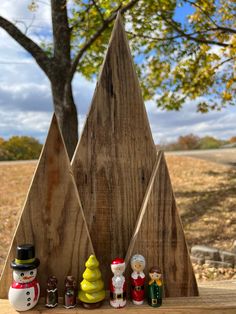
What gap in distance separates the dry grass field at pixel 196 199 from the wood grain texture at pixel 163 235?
2850 mm

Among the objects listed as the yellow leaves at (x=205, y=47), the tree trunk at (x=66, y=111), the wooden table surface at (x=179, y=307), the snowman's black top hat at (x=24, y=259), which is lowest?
the wooden table surface at (x=179, y=307)

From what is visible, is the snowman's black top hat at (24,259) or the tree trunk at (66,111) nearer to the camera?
the snowman's black top hat at (24,259)

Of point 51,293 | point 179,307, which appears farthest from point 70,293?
point 179,307

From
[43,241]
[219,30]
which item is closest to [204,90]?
[219,30]

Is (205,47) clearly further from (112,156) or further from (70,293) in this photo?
(70,293)

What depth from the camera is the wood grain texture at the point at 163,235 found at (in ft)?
7.18

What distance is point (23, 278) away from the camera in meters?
1.99

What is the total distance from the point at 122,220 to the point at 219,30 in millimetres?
6314

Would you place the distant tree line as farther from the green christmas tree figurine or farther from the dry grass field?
the green christmas tree figurine

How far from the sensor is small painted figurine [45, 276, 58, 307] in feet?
6.79

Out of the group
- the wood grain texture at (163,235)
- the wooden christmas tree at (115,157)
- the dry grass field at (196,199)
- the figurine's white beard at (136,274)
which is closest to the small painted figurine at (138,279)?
the figurine's white beard at (136,274)

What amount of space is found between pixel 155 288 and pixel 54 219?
2.49 ft

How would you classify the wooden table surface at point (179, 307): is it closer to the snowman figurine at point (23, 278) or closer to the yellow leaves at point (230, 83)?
the snowman figurine at point (23, 278)

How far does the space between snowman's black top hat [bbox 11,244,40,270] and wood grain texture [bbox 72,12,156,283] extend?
449 mm
